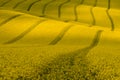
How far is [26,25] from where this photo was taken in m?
2.44

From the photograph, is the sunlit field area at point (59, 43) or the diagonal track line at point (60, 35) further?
the diagonal track line at point (60, 35)

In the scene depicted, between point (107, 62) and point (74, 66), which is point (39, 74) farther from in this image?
point (107, 62)

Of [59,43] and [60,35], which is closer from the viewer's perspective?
[59,43]

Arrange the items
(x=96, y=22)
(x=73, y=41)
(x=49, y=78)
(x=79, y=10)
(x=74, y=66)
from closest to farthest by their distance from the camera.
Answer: (x=49, y=78)
(x=74, y=66)
(x=73, y=41)
(x=96, y=22)
(x=79, y=10)

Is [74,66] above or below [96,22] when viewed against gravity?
above

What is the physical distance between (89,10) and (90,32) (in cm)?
151

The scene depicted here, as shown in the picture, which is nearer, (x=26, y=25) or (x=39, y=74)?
(x=39, y=74)

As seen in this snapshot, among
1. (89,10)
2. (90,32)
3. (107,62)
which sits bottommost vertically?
(89,10)

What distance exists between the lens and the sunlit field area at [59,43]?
1239 millimetres

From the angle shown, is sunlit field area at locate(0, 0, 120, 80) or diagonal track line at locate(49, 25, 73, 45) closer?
sunlit field area at locate(0, 0, 120, 80)

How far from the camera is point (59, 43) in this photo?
202cm

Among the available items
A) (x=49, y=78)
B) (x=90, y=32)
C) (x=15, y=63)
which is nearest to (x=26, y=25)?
(x=90, y=32)

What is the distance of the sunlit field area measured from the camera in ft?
4.07

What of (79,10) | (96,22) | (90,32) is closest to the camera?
(90,32)
